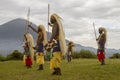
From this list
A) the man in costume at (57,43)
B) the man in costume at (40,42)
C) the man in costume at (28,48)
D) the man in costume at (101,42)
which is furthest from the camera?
the man in costume at (28,48)

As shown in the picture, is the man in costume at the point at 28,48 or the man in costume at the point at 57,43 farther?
the man in costume at the point at 28,48

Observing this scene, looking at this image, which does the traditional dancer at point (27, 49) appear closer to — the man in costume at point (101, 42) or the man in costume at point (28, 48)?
the man in costume at point (28, 48)

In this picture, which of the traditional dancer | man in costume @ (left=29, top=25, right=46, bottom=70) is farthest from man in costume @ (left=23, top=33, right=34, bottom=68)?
man in costume @ (left=29, top=25, right=46, bottom=70)

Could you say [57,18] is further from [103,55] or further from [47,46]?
[103,55]

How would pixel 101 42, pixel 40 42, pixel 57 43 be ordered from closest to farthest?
pixel 57 43, pixel 40 42, pixel 101 42

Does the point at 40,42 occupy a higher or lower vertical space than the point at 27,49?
higher

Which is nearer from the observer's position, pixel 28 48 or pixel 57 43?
pixel 57 43

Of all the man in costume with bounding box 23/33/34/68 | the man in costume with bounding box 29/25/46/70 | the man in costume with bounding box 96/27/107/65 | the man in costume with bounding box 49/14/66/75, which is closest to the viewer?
the man in costume with bounding box 49/14/66/75

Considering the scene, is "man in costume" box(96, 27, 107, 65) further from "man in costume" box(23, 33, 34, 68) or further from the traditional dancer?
the traditional dancer

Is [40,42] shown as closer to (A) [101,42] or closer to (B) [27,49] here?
(B) [27,49]

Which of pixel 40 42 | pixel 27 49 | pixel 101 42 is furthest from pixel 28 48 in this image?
pixel 101 42

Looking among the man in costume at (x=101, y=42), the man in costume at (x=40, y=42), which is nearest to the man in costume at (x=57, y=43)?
the man in costume at (x=40, y=42)

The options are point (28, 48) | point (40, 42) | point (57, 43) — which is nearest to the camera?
point (57, 43)

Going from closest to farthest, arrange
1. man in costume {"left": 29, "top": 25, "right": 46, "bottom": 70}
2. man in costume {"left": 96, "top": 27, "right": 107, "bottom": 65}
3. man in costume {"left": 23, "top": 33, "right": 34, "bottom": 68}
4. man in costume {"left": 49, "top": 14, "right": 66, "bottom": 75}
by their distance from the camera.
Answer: man in costume {"left": 49, "top": 14, "right": 66, "bottom": 75} → man in costume {"left": 29, "top": 25, "right": 46, "bottom": 70} → man in costume {"left": 96, "top": 27, "right": 107, "bottom": 65} → man in costume {"left": 23, "top": 33, "right": 34, "bottom": 68}
